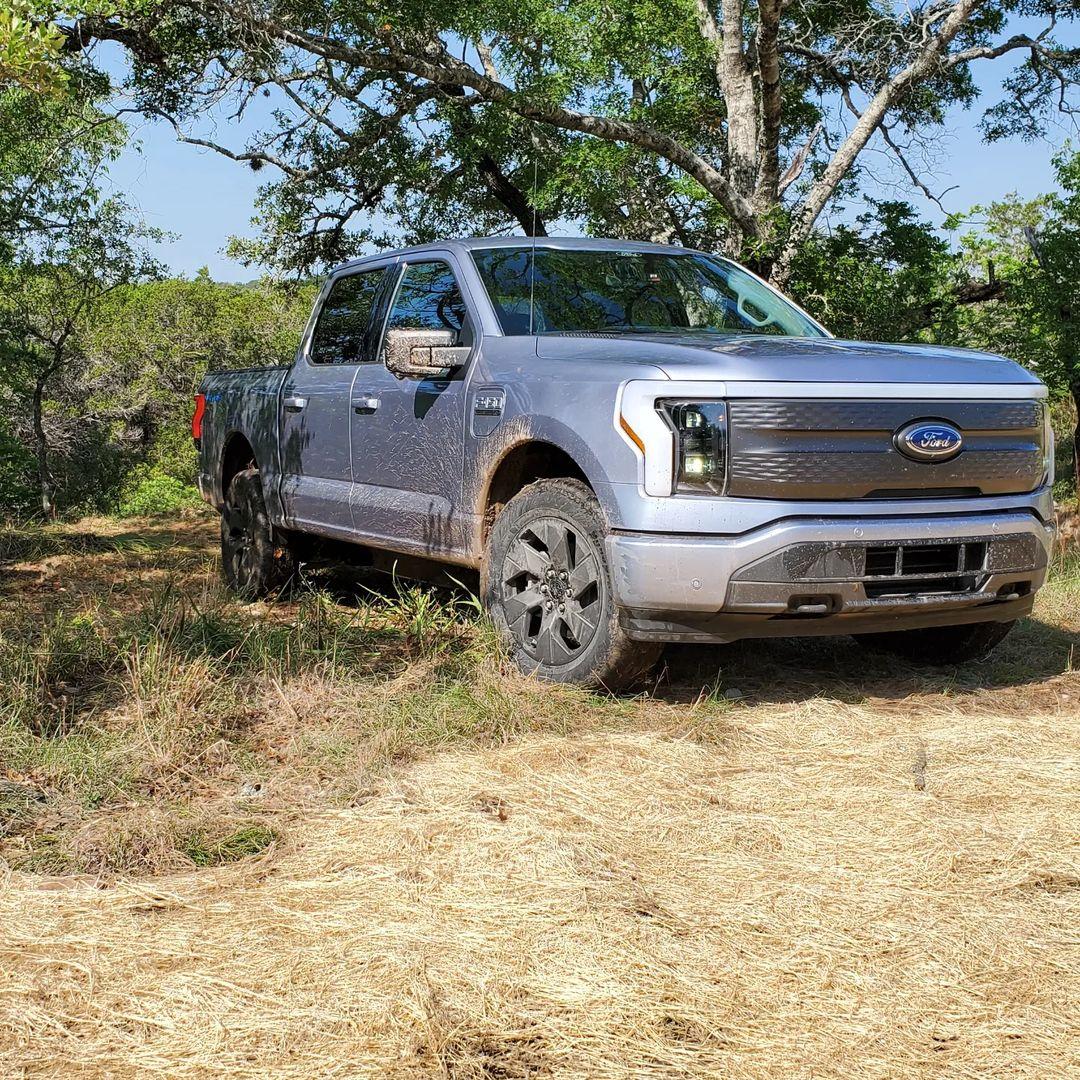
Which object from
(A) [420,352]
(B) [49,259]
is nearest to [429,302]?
(A) [420,352]

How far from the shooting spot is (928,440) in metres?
4.73

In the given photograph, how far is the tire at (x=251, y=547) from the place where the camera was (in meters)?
7.48

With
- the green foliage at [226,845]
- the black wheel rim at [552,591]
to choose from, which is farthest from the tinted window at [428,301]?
the green foliage at [226,845]

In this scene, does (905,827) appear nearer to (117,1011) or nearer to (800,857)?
(800,857)

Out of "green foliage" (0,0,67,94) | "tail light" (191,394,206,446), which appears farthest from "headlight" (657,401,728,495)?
"tail light" (191,394,206,446)

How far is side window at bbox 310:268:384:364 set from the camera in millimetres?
6805

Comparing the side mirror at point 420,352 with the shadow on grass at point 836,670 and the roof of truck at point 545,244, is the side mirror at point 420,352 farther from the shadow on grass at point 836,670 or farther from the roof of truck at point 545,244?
the shadow on grass at point 836,670

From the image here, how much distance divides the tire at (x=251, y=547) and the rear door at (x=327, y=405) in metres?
0.34

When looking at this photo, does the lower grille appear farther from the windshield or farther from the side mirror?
the side mirror

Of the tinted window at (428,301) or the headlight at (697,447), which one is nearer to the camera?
the headlight at (697,447)

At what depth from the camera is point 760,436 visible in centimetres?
454

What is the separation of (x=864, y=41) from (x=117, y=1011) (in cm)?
1580

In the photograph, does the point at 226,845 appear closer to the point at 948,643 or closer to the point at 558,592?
the point at 558,592

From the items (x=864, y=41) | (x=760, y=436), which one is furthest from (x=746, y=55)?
(x=760, y=436)
